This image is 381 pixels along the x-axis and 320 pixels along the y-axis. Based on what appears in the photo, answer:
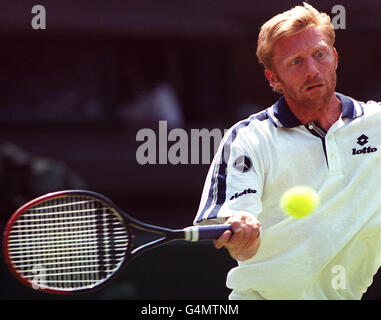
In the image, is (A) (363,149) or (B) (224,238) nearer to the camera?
A: (B) (224,238)

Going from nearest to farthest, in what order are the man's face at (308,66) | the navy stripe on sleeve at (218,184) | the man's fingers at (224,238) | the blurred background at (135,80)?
the man's fingers at (224,238) → the navy stripe on sleeve at (218,184) → the man's face at (308,66) → the blurred background at (135,80)

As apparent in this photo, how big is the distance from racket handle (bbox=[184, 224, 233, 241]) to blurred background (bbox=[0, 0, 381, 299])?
574 cm

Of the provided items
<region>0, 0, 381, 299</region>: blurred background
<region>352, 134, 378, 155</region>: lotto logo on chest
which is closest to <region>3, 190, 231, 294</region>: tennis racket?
<region>352, 134, 378, 155</region>: lotto logo on chest

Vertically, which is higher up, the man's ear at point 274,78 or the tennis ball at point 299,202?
the man's ear at point 274,78

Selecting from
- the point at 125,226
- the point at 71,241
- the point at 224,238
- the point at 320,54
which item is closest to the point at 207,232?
the point at 224,238

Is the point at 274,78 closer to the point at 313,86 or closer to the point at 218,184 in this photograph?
the point at 313,86

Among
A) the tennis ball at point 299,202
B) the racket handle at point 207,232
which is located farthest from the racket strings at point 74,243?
the tennis ball at point 299,202

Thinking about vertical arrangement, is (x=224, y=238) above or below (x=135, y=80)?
below

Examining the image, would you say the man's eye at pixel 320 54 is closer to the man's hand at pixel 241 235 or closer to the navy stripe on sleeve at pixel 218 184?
the navy stripe on sleeve at pixel 218 184

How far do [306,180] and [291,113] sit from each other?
28 centimetres

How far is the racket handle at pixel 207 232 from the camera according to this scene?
325 cm

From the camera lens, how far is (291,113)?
3.65m
